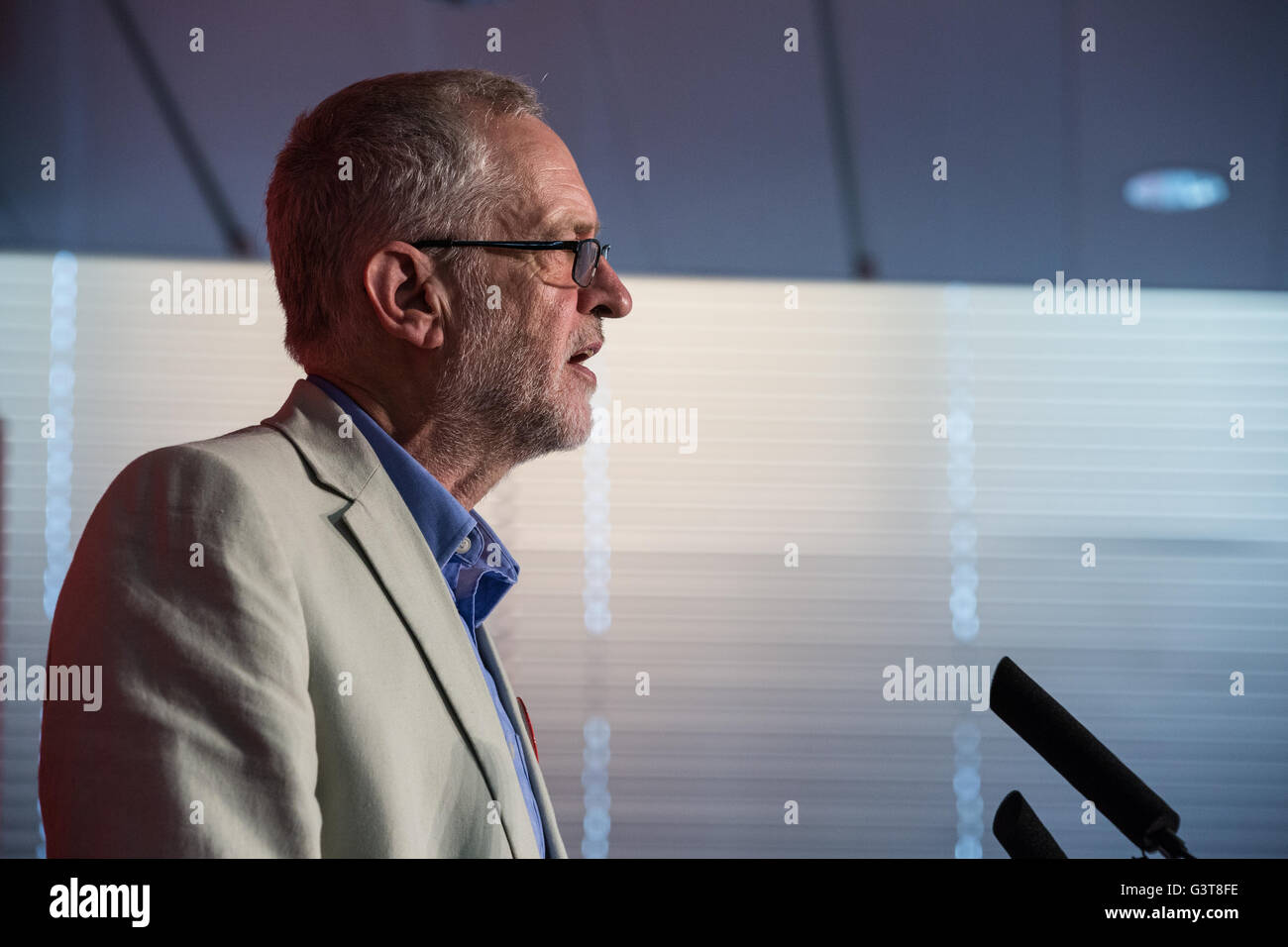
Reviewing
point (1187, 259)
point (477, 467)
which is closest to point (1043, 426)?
point (1187, 259)

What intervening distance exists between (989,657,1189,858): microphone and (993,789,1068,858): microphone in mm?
49

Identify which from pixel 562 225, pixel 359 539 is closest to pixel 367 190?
pixel 562 225

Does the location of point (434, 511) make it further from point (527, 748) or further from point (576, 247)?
point (576, 247)

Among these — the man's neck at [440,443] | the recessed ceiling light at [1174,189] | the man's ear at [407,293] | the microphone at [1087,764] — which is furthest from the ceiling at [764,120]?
the microphone at [1087,764]

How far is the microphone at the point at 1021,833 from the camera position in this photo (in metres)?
0.94

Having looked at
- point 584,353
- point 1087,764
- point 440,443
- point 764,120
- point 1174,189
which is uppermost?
point 764,120

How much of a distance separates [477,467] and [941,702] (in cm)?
354

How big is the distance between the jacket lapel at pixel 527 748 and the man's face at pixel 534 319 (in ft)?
0.89

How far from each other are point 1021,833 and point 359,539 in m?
0.70

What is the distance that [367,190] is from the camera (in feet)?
4.67

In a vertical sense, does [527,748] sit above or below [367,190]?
below

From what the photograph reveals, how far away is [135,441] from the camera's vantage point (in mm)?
4523

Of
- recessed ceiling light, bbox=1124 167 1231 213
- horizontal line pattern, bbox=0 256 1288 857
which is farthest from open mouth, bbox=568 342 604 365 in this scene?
recessed ceiling light, bbox=1124 167 1231 213
